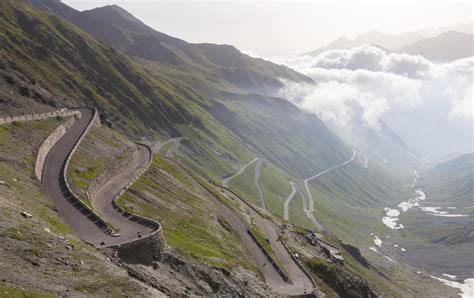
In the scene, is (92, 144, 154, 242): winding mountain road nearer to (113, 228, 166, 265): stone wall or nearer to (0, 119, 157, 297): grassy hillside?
(113, 228, 166, 265): stone wall

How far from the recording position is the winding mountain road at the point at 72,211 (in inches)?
2525

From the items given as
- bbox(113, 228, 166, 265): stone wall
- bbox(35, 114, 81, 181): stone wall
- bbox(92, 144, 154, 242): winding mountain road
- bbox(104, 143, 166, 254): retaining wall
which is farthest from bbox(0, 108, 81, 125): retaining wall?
bbox(113, 228, 166, 265): stone wall

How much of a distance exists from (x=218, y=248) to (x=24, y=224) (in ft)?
158

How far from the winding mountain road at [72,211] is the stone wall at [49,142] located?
865 mm

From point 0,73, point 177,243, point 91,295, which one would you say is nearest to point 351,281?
point 177,243

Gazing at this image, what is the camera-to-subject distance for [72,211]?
71.1 meters

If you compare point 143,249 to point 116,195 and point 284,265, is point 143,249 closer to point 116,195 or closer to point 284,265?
point 116,195

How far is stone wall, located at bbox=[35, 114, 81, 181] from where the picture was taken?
87000 mm

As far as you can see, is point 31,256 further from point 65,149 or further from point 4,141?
point 65,149

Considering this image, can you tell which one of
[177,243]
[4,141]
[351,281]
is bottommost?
[351,281]

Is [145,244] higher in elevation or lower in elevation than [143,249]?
higher

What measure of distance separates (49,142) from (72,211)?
41093 millimetres

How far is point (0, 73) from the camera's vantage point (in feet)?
451

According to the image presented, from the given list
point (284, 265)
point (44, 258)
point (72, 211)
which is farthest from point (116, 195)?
point (44, 258)
